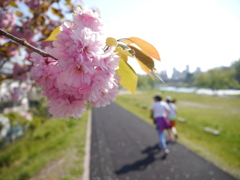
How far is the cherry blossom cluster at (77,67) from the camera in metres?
0.56

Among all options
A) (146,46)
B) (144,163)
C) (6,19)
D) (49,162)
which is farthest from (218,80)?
(146,46)

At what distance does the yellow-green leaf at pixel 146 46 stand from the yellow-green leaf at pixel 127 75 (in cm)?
10

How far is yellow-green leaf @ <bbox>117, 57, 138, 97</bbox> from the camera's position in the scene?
2.32 feet

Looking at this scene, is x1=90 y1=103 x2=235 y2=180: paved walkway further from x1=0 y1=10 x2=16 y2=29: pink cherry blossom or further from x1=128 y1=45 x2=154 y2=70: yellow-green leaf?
x1=128 y1=45 x2=154 y2=70: yellow-green leaf

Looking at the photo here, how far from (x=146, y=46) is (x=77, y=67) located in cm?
33

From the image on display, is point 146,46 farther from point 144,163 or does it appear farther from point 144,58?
point 144,163

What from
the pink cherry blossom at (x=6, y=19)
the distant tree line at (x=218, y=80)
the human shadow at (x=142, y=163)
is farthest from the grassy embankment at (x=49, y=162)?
the distant tree line at (x=218, y=80)

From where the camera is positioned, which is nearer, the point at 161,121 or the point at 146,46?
the point at 146,46

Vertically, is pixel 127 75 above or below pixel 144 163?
above

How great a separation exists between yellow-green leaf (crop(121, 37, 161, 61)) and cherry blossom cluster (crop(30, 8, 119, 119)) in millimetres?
138

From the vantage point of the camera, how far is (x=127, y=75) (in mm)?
719

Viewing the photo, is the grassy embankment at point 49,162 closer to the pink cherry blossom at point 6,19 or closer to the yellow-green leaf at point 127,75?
the pink cherry blossom at point 6,19

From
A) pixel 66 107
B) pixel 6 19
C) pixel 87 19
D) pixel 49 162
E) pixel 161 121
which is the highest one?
pixel 6 19

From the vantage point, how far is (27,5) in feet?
7.91
